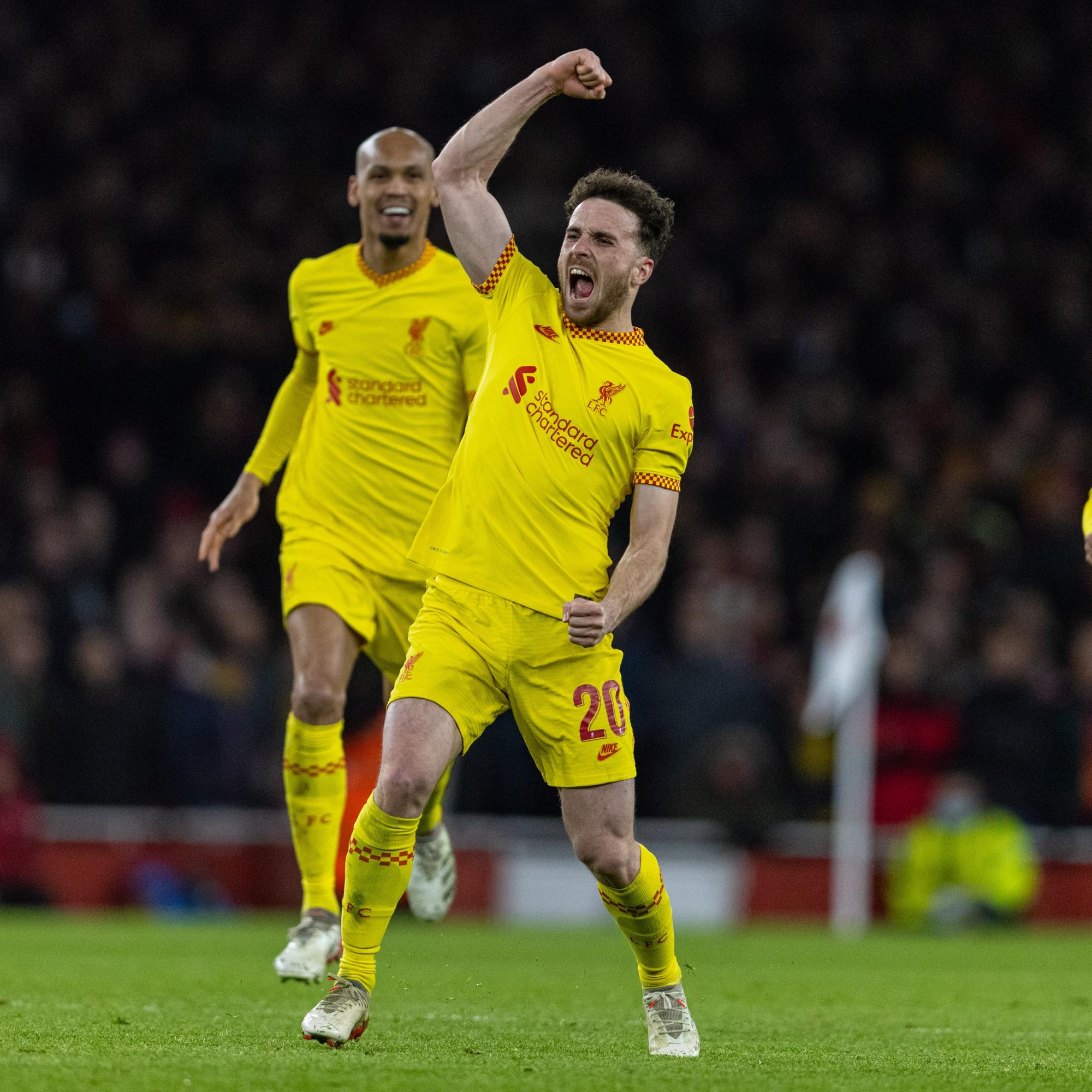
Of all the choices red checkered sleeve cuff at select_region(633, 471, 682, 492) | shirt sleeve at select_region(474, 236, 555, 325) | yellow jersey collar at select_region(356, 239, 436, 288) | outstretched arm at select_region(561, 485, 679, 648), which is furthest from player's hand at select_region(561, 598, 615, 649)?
yellow jersey collar at select_region(356, 239, 436, 288)

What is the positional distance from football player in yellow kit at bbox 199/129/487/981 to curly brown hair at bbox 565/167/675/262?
1.68 metres

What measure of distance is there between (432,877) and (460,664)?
8.87ft

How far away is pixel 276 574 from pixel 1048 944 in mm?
6812

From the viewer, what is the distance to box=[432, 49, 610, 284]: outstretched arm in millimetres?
6289

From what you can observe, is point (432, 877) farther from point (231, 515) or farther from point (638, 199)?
point (638, 199)

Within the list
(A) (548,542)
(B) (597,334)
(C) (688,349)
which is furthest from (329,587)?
(C) (688,349)

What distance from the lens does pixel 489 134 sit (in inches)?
247

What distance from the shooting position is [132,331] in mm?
17375

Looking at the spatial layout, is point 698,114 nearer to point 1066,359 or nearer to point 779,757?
point 1066,359

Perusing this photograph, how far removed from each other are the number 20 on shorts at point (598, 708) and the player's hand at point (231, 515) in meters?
2.40

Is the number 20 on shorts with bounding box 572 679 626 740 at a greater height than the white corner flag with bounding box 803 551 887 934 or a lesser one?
greater

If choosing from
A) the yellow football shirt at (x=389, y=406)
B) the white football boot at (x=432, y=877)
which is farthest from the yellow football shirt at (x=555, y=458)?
the white football boot at (x=432, y=877)

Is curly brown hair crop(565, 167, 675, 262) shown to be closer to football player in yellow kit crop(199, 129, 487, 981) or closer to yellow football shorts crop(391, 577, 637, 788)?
yellow football shorts crop(391, 577, 637, 788)

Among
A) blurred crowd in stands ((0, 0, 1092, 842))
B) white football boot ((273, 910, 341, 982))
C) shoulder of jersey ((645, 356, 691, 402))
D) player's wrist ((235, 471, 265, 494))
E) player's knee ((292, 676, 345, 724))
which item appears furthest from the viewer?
blurred crowd in stands ((0, 0, 1092, 842))
